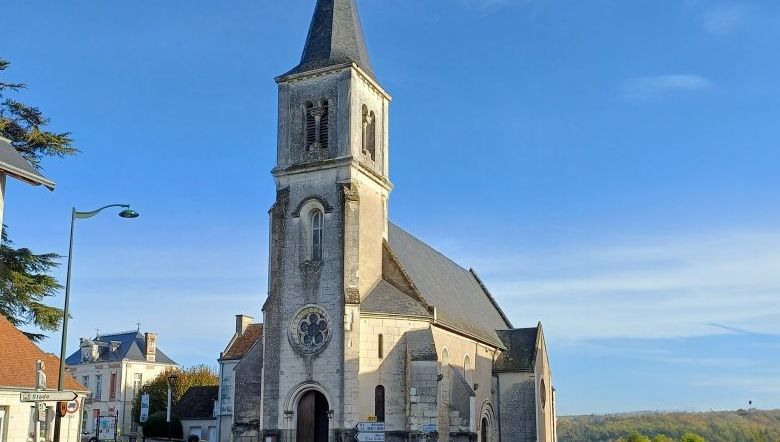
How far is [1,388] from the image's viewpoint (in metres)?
20.3

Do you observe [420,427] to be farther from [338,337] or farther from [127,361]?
[127,361]

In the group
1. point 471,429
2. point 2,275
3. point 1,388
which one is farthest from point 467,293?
point 1,388

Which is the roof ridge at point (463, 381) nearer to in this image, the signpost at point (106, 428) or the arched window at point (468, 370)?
the arched window at point (468, 370)

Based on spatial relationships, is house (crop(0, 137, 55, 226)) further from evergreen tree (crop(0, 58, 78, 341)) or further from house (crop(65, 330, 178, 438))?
house (crop(65, 330, 178, 438))

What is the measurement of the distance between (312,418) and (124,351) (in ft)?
132

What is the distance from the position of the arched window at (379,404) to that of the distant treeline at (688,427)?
205 ft

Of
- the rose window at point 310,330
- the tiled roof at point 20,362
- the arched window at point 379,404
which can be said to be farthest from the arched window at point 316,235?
the tiled roof at point 20,362

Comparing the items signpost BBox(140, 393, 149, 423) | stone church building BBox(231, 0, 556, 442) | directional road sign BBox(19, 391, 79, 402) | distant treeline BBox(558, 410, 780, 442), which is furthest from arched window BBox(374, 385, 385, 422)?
distant treeline BBox(558, 410, 780, 442)

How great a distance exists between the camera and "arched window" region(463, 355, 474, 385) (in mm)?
35750

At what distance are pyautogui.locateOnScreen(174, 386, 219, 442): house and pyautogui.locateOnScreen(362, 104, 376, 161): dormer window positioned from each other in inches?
994

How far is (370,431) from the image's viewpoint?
28.2 m

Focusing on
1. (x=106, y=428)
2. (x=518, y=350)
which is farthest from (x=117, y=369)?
(x=518, y=350)

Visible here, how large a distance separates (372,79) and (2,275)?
16584 mm

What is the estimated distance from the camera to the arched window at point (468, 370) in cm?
3575
